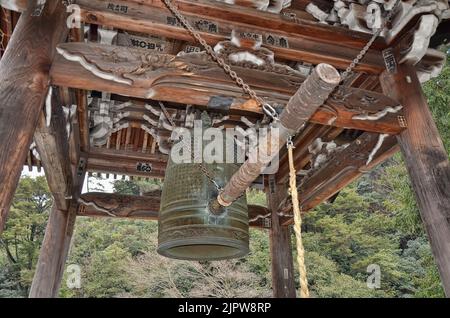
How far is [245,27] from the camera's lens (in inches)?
117

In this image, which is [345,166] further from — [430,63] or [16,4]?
[16,4]

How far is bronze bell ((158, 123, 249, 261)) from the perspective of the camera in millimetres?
2328

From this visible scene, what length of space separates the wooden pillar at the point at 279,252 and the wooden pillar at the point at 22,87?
13.3 ft

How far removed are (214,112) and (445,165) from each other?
2571 mm

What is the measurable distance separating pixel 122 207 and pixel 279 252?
8.29ft

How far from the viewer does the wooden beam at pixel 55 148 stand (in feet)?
9.42

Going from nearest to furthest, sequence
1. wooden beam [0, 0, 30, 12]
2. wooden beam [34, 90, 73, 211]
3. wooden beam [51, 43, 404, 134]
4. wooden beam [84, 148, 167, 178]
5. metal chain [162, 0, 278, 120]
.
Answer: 1. metal chain [162, 0, 278, 120]
2. wooden beam [51, 43, 404, 134]
3. wooden beam [0, 0, 30, 12]
4. wooden beam [34, 90, 73, 211]
5. wooden beam [84, 148, 167, 178]

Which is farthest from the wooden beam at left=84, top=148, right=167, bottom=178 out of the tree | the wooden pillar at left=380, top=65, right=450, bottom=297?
Answer: the tree

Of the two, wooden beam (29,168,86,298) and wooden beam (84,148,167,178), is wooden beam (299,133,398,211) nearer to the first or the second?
wooden beam (84,148,167,178)

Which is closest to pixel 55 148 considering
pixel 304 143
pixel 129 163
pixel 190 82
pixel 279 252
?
pixel 190 82

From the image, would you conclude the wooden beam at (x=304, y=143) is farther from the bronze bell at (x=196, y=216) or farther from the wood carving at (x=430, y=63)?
the bronze bell at (x=196, y=216)

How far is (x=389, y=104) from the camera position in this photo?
287cm

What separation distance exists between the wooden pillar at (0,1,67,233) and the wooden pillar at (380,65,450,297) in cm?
278
